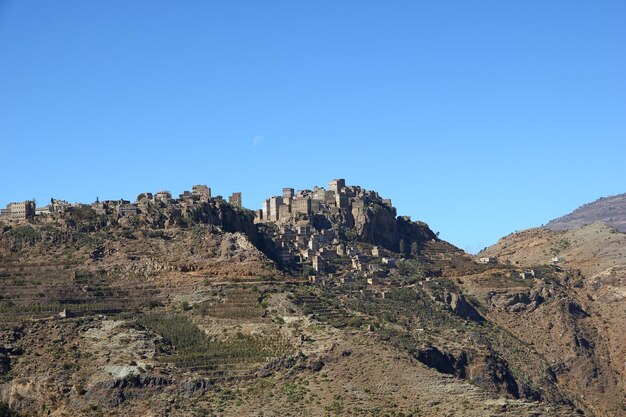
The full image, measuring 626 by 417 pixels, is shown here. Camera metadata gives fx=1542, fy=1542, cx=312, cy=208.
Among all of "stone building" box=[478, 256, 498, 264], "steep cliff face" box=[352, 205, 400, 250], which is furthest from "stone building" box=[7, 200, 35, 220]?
"stone building" box=[478, 256, 498, 264]

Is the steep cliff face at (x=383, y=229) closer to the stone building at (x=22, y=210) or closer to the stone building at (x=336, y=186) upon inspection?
the stone building at (x=336, y=186)

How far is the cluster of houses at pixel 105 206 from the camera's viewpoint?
333 feet

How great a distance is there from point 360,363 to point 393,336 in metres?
8.61

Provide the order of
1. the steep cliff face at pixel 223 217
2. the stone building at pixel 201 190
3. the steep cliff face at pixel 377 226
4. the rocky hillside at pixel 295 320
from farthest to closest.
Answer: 1. the steep cliff face at pixel 377 226
2. the stone building at pixel 201 190
3. the steep cliff face at pixel 223 217
4. the rocky hillside at pixel 295 320

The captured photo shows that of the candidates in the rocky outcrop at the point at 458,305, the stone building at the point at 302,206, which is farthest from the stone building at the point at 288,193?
the rocky outcrop at the point at 458,305

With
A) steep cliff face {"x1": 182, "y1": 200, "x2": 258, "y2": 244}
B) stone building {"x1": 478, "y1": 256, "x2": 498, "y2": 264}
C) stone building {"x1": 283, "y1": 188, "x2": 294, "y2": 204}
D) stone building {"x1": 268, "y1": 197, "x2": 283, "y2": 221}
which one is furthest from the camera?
stone building {"x1": 283, "y1": 188, "x2": 294, "y2": 204}

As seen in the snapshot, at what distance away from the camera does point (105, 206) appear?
103m

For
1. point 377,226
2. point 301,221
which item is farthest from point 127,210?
point 377,226

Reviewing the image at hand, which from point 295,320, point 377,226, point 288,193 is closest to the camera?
point 295,320

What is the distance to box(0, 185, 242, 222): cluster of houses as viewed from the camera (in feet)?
333

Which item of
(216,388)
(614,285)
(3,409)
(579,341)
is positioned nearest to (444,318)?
(579,341)

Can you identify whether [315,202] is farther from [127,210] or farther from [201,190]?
[127,210]

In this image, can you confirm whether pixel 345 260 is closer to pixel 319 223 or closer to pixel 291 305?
pixel 319 223

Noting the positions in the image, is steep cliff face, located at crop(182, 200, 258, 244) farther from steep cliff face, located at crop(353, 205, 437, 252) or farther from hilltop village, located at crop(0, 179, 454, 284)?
steep cliff face, located at crop(353, 205, 437, 252)
